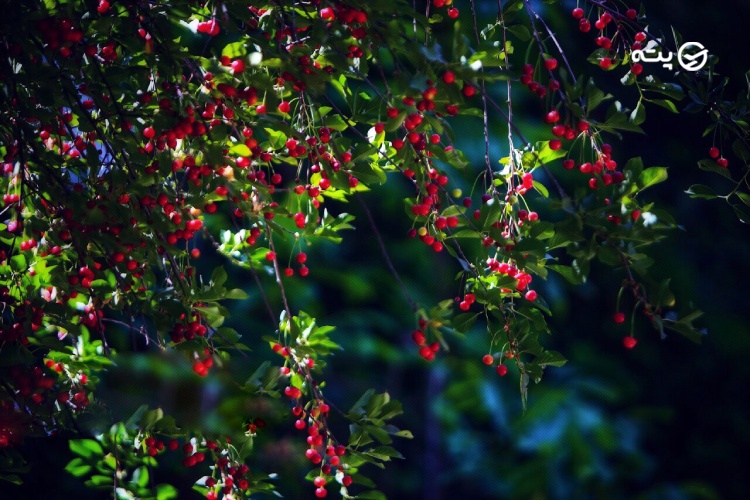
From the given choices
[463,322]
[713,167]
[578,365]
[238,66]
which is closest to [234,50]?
[238,66]

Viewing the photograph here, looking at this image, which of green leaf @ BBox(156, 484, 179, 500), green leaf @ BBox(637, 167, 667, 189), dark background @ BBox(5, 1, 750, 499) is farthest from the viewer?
dark background @ BBox(5, 1, 750, 499)

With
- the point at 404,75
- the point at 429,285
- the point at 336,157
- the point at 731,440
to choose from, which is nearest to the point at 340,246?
the point at 429,285

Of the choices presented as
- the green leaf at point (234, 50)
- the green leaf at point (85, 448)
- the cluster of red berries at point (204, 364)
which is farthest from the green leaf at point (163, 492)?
the green leaf at point (234, 50)

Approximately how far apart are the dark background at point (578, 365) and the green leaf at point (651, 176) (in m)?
1.62

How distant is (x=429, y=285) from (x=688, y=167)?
3.08 ft

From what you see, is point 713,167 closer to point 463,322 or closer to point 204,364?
point 463,322

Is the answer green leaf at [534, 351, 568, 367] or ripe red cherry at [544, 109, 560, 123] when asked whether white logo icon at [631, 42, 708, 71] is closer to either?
ripe red cherry at [544, 109, 560, 123]

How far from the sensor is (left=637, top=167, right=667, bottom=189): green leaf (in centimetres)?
74

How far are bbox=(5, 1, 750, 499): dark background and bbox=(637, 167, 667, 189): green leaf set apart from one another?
162 cm

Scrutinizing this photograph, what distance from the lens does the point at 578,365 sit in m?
2.65

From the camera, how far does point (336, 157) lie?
900 mm

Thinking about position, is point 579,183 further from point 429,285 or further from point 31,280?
point 31,280

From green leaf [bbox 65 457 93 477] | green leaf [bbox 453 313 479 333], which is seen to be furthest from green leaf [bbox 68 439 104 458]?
green leaf [bbox 453 313 479 333]

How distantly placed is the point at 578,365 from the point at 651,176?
1987mm
